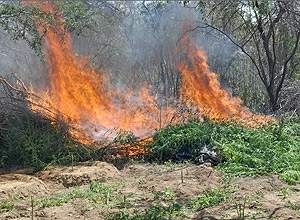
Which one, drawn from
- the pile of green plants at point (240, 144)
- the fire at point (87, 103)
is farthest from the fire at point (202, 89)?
the pile of green plants at point (240, 144)

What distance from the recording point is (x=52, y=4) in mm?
10625

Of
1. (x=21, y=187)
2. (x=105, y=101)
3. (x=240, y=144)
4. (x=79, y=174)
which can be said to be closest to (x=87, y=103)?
(x=105, y=101)

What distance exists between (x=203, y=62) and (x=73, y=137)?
570 centimetres

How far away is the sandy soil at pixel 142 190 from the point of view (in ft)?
18.9

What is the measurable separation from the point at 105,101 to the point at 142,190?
579 cm

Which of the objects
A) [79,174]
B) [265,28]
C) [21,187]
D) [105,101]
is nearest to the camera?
[21,187]

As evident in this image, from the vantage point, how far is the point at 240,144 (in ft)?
28.3

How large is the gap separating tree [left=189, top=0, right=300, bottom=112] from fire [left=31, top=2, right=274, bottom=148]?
1.17 metres

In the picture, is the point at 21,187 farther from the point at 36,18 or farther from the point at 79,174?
the point at 36,18

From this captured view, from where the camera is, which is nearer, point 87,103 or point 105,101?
point 87,103

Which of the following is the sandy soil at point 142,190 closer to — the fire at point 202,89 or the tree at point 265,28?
the fire at point 202,89

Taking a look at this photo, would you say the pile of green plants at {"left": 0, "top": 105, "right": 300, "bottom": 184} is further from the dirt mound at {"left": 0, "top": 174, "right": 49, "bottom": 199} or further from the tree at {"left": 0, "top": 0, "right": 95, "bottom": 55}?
the tree at {"left": 0, "top": 0, "right": 95, "bottom": 55}

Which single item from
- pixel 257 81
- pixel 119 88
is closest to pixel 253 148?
pixel 119 88

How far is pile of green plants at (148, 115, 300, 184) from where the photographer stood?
766 cm
